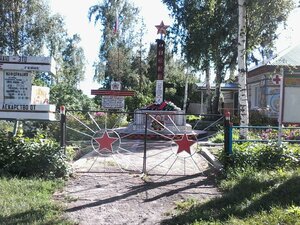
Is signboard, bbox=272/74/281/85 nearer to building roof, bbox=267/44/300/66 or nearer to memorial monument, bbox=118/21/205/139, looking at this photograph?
building roof, bbox=267/44/300/66

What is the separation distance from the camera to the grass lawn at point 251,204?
17.4 ft

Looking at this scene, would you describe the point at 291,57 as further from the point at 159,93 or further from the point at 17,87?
A: the point at 17,87

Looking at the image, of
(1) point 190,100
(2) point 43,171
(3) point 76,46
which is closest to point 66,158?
(2) point 43,171

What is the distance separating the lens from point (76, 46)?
172 ft

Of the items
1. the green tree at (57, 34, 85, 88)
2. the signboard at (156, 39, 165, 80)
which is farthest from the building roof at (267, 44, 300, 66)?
the green tree at (57, 34, 85, 88)

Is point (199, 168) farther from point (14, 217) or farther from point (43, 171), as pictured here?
point (14, 217)

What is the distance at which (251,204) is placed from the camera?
598 cm

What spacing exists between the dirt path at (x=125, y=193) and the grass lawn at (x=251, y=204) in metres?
0.37

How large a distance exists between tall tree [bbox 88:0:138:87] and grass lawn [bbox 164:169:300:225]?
33120 millimetres

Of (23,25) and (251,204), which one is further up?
(23,25)

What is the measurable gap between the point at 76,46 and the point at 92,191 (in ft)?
154

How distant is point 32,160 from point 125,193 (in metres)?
2.08

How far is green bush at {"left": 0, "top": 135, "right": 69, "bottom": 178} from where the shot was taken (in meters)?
7.96

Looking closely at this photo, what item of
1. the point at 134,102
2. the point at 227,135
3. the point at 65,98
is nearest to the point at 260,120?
the point at 65,98
